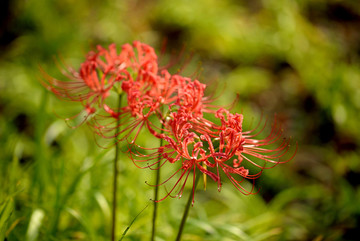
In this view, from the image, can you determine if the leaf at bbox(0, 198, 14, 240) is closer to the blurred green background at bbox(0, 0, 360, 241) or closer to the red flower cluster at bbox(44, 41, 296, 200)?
the blurred green background at bbox(0, 0, 360, 241)

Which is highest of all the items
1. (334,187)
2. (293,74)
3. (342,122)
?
(293,74)

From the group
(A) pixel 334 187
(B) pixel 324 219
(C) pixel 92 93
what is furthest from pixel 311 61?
(C) pixel 92 93

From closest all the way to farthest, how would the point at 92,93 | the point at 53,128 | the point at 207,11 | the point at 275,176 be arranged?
the point at 92,93, the point at 53,128, the point at 275,176, the point at 207,11

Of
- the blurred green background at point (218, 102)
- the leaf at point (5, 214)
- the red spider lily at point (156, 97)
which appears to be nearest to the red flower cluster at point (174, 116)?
the red spider lily at point (156, 97)

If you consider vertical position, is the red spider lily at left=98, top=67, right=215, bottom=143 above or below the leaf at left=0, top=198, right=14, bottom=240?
above

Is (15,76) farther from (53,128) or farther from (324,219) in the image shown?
(324,219)

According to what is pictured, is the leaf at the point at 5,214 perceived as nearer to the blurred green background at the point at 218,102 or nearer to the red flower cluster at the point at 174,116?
the blurred green background at the point at 218,102

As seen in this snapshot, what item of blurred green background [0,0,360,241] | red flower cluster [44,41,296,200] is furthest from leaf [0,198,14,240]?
red flower cluster [44,41,296,200]

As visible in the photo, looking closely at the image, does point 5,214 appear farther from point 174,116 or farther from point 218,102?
point 218,102

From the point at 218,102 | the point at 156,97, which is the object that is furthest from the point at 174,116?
the point at 218,102
